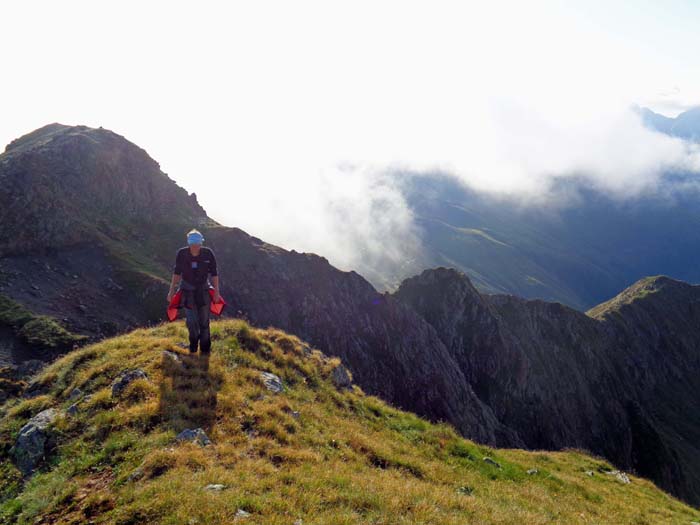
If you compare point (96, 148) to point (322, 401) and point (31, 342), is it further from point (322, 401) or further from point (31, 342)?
point (322, 401)

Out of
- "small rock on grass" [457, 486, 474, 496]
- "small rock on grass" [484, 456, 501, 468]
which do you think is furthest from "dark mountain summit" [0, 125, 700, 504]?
"small rock on grass" [457, 486, 474, 496]

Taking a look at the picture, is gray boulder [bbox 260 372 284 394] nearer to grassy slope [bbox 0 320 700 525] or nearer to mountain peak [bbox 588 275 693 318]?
grassy slope [bbox 0 320 700 525]

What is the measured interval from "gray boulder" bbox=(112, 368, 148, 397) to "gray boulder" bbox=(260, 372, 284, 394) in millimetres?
3742

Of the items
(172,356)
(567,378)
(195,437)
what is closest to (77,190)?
(172,356)

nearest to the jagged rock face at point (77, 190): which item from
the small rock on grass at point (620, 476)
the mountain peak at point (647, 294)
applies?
the small rock on grass at point (620, 476)

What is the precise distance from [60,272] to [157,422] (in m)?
41.6

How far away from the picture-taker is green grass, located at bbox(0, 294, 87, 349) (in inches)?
1319

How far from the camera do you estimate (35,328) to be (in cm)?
3444

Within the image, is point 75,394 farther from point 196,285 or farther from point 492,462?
point 492,462

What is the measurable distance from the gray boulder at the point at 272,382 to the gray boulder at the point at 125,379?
12.3 ft

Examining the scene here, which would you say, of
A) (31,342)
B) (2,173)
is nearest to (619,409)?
(31,342)

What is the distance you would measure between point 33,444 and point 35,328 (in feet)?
92.2

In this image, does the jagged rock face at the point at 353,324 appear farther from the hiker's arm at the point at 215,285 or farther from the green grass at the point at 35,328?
the hiker's arm at the point at 215,285

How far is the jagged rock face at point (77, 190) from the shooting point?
157 ft
